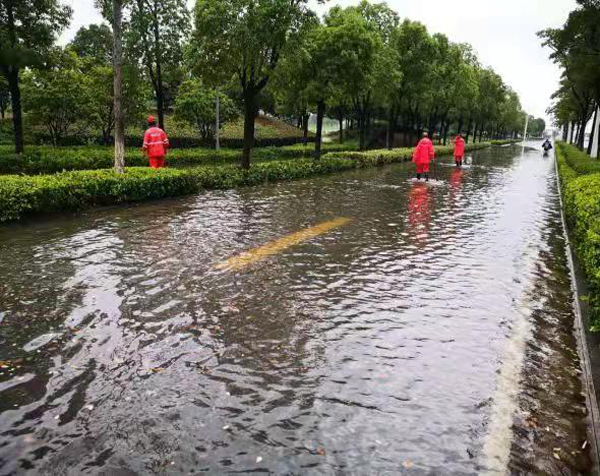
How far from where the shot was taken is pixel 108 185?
11242mm

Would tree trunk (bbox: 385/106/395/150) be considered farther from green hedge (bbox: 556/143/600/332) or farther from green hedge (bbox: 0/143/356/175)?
green hedge (bbox: 556/143/600/332)

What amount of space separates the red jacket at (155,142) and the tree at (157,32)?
11165 millimetres

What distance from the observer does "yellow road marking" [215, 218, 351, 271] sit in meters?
6.90

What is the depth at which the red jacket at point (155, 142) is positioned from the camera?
13555 millimetres

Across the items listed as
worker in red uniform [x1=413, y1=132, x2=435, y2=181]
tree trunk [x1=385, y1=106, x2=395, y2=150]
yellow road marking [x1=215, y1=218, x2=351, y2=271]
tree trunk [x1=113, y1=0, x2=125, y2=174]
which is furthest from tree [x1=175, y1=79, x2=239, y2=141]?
yellow road marking [x1=215, y1=218, x2=351, y2=271]

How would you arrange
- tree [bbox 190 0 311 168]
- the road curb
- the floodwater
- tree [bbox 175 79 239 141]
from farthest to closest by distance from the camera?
tree [bbox 175 79 239 141] < tree [bbox 190 0 311 168] < the road curb < the floodwater

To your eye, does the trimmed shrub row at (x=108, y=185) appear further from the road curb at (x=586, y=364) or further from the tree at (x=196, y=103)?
the tree at (x=196, y=103)

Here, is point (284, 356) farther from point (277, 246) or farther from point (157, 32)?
point (157, 32)

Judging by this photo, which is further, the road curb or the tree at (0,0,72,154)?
the tree at (0,0,72,154)

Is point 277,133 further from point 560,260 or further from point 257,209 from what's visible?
point 560,260

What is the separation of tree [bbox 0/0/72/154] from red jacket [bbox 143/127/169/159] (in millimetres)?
6691

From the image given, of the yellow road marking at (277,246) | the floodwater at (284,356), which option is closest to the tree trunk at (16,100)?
the floodwater at (284,356)

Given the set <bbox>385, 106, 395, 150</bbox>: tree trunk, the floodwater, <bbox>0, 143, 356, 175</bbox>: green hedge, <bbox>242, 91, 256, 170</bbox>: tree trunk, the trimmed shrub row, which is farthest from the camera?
<bbox>385, 106, 395, 150</bbox>: tree trunk

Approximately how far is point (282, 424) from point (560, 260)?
6.45m
